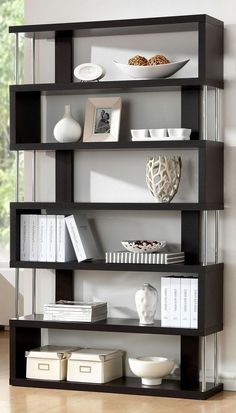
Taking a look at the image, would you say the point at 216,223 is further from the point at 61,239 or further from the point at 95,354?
the point at 95,354

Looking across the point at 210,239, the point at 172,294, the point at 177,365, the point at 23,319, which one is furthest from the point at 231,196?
the point at 23,319

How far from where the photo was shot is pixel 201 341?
5457 millimetres

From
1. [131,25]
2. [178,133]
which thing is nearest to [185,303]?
[178,133]

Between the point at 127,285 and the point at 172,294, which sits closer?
the point at 172,294

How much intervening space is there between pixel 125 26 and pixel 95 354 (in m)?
1.70

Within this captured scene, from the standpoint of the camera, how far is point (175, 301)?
527cm

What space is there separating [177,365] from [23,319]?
2.81 ft

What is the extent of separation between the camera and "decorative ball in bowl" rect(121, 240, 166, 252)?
5.33 m

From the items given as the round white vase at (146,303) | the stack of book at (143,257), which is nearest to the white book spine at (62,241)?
the stack of book at (143,257)

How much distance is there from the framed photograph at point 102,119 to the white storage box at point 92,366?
1.13 metres

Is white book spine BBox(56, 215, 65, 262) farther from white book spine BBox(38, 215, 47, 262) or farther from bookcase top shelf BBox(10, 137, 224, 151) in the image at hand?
bookcase top shelf BBox(10, 137, 224, 151)

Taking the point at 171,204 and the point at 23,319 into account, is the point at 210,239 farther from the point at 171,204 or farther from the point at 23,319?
the point at 23,319

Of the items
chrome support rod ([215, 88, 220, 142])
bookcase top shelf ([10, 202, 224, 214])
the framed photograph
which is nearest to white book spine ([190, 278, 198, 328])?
bookcase top shelf ([10, 202, 224, 214])

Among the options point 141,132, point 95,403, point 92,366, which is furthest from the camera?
point 92,366
